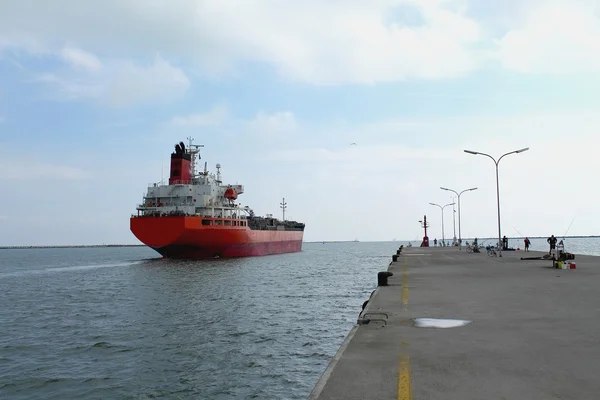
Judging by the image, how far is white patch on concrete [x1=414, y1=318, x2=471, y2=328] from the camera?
8680mm

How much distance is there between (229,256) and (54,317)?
4038 centimetres

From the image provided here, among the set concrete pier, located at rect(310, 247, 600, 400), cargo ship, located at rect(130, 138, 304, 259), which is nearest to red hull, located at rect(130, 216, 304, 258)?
cargo ship, located at rect(130, 138, 304, 259)

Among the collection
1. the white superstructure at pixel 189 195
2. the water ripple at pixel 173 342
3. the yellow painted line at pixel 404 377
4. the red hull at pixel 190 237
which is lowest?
the water ripple at pixel 173 342

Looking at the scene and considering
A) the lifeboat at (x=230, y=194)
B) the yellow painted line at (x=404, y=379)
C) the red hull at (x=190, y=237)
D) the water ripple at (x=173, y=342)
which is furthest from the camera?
the lifeboat at (x=230, y=194)

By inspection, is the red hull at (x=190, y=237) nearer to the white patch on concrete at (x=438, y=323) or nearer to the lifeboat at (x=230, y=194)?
the lifeboat at (x=230, y=194)

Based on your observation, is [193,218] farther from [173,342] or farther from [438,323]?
[438,323]

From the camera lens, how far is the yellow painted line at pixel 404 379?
15.9ft

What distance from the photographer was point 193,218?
5059 cm

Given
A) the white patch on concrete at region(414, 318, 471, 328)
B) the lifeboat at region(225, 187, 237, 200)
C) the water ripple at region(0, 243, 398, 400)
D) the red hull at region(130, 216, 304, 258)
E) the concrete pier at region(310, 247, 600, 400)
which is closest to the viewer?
the concrete pier at region(310, 247, 600, 400)

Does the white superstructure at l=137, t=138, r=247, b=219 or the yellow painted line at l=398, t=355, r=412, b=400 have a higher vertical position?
the white superstructure at l=137, t=138, r=247, b=219

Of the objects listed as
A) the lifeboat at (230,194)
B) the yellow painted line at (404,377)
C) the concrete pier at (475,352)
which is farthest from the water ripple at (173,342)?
the lifeboat at (230,194)

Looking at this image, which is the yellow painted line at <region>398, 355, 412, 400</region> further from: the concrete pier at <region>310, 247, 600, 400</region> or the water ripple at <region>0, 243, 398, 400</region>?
the water ripple at <region>0, 243, 398, 400</region>

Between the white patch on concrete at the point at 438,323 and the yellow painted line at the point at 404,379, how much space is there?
2.46 m

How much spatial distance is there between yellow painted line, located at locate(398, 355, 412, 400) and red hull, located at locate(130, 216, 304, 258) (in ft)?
148
